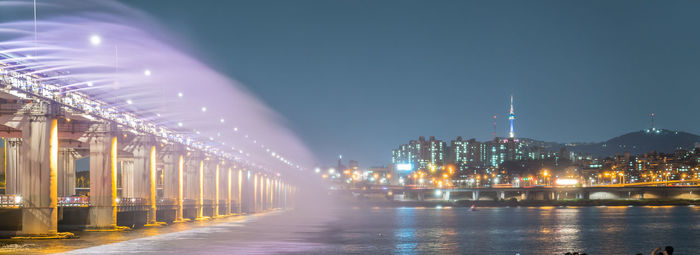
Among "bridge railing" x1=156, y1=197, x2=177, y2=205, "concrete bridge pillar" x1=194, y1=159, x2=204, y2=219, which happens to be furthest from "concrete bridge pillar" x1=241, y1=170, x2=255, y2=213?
"bridge railing" x1=156, y1=197, x2=177, y2=205

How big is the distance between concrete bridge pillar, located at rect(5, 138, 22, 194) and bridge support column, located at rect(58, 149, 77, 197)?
1455cm

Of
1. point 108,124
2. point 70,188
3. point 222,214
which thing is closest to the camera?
point 108,124

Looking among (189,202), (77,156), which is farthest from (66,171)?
(189,202)

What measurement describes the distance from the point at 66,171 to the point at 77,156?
120 inches

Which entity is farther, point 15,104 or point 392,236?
point 392,236

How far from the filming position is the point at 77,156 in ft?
350

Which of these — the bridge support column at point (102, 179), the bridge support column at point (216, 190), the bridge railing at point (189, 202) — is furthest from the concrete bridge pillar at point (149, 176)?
the bridge support column at point (216, 190)

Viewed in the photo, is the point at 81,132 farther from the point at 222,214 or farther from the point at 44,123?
the point at 222,214

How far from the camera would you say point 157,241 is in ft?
210

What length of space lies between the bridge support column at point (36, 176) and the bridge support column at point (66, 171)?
141 ft

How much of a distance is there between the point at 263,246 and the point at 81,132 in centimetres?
2230

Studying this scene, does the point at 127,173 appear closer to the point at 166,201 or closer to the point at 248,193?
the point at 166,201

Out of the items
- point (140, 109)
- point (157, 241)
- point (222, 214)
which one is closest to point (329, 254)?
point (157, 241)

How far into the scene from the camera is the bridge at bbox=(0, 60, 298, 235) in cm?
5725
